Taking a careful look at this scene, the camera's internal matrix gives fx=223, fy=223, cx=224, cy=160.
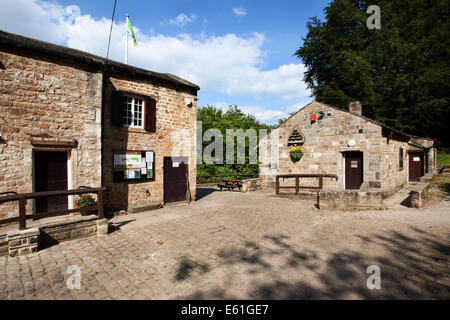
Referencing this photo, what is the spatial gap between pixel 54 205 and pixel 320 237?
784 cm

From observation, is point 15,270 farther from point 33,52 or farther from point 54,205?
point 33,52

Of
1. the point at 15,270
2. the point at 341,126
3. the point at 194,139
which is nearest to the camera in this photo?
the point at 15,270

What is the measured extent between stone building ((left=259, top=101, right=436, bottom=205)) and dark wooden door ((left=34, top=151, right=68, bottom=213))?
911cm

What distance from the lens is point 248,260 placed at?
4.50m

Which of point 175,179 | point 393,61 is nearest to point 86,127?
point 175,179

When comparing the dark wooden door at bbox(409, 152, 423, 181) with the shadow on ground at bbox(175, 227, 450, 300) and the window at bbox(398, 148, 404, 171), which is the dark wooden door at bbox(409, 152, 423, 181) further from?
the shadow on ground at bbox(175, 227, 450, 300)

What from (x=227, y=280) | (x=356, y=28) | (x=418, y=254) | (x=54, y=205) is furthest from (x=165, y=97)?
(x=356, y=28)

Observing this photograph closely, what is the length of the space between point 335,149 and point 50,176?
12.3 meters

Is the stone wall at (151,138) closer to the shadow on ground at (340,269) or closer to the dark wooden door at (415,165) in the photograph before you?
the shadow on ground at (340,269)

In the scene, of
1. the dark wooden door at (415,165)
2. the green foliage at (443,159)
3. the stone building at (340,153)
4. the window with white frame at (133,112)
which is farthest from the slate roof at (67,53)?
the green foliage at (443,159)

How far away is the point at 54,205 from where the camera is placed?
6.93 meters

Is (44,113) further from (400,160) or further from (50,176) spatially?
(400,160)

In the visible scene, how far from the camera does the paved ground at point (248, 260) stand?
3486 millimetres

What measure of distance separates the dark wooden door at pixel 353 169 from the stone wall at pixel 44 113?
11.4 m
